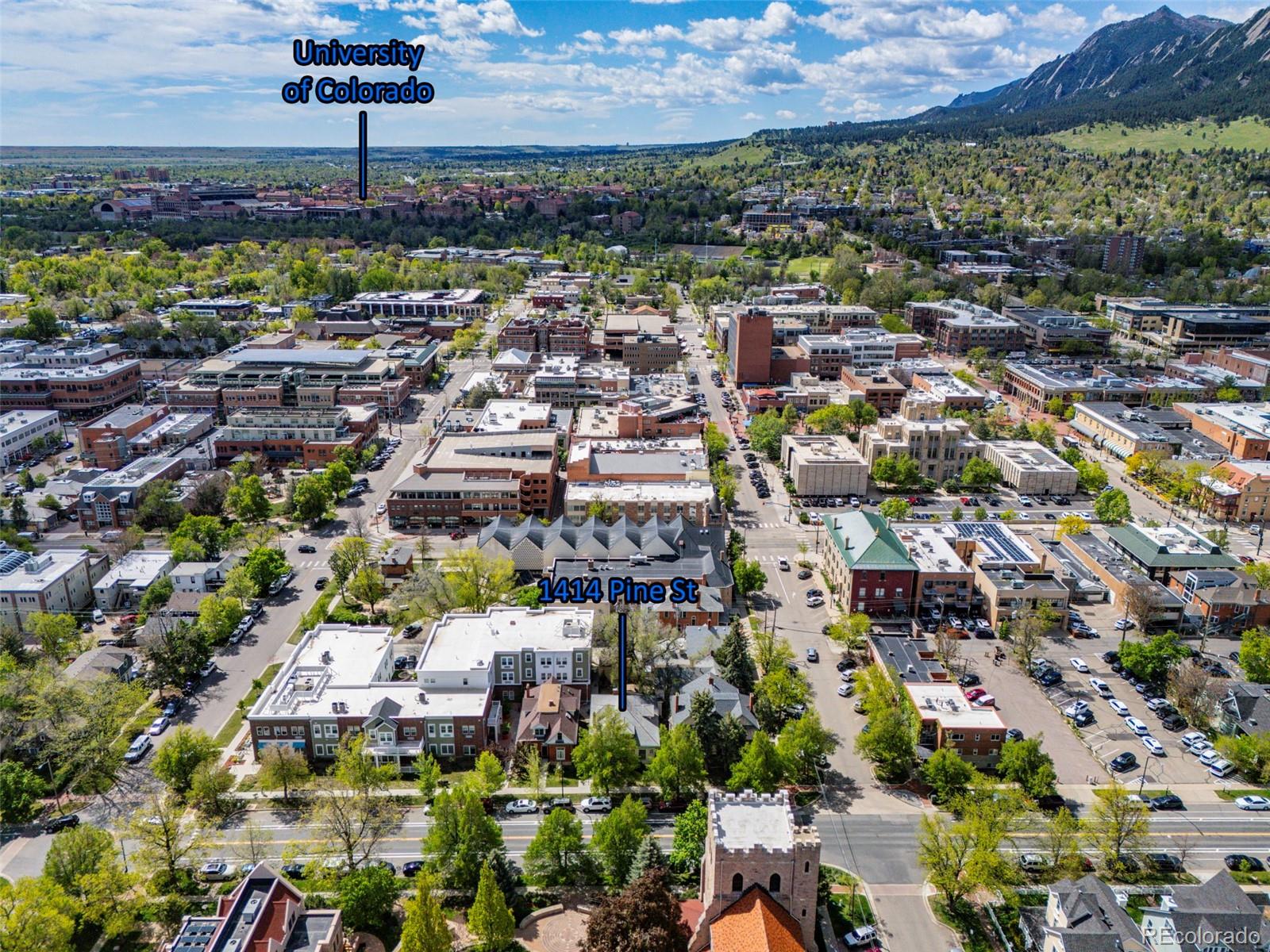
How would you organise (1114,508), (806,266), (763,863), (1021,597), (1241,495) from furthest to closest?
1. (806,266)
2. (1241,495)
3. (1114,508)
4. (1021,597)
5. (763,863)

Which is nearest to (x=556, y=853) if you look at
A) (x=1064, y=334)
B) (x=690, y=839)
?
(x=690, y=839)

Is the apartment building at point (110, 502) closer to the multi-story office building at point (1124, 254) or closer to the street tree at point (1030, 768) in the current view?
the street tree at point (1030, 768)

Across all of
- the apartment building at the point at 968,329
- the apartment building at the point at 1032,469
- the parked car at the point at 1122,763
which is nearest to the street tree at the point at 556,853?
the parked car at the point at 1122,763

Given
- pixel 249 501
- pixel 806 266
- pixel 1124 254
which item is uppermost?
pixel 1124 254

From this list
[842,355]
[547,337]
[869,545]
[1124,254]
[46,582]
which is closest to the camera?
[46,582]

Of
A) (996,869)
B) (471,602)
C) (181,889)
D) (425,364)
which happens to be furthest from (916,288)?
(181,889)

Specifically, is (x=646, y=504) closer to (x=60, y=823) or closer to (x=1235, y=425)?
(x=60, y=823)
